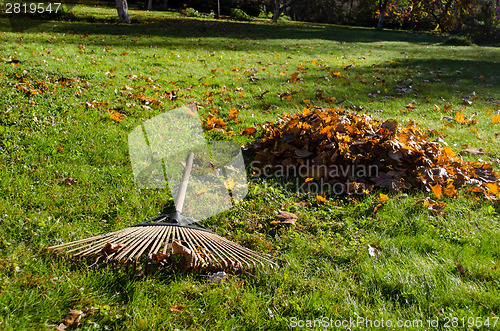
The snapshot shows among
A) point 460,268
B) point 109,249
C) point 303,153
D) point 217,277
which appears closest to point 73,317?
point 109,249

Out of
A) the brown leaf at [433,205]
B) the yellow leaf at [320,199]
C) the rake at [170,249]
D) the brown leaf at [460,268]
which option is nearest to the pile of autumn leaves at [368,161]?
the brown leaf at [433,205]

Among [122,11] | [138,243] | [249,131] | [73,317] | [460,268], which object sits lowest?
[460,268]

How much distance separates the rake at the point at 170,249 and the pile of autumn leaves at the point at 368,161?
4.60 feet

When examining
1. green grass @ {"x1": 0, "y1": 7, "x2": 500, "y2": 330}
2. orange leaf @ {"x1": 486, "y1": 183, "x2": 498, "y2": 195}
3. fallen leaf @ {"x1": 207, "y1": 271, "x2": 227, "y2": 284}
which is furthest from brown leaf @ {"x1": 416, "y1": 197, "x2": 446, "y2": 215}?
fallen leaf @ {"x1": 207, "y1": 271, "x2": 227, "y2": 284}

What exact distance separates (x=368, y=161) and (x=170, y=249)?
2398 millimetres

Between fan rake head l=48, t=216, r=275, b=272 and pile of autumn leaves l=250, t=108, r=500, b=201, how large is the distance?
1.41 meters

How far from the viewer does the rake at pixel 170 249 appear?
1.98 meters

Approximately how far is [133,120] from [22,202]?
2015mm

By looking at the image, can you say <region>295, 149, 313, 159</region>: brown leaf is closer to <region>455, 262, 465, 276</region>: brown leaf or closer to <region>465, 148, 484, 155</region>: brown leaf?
<region>455, 262, 465, 276</region>: brown leaf

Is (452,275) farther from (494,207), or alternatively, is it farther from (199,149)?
(199,149)

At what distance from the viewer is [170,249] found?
2137 mm

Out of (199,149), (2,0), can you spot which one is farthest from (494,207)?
(2,0)

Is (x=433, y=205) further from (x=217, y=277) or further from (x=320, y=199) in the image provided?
(x=217, y=277)

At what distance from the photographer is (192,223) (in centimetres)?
263
